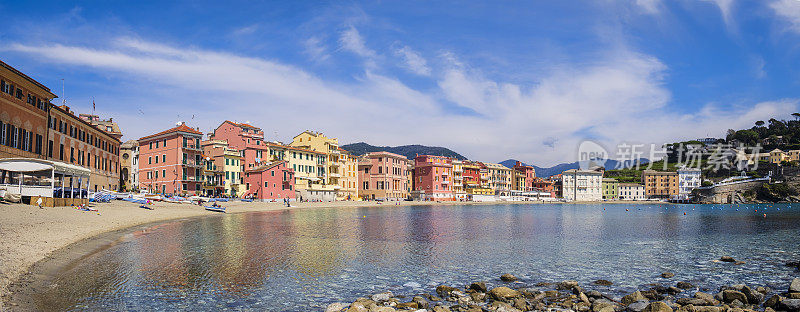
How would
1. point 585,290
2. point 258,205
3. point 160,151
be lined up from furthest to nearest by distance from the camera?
point 160,151, point 258,205, point 585,290

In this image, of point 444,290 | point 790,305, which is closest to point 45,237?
point 444,290

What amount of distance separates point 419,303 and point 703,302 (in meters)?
8.60

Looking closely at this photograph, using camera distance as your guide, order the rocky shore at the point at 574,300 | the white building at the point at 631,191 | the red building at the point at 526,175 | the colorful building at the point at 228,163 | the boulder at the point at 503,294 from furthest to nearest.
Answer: the white building at the point at 631,191
the red building at the point at 526,175
the colorful building at the point at 228,163
the boulder at the point at 503,294
the rocky shore at the point at 574,300

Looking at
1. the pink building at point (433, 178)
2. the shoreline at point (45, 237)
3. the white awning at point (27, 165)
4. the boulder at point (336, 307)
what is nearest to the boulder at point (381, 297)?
the boulder at point (336, 307)

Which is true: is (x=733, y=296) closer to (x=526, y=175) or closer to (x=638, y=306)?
(x=638, y=306)

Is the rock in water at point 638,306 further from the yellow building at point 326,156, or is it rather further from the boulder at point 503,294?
the yellow building at point 326,156

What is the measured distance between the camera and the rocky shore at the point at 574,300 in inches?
528

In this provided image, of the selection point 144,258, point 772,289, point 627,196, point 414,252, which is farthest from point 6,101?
point 627,196

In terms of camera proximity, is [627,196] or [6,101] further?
[627,196]

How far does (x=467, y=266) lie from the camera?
21922 millimetres

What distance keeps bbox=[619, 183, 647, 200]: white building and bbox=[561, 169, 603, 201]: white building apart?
13.0 meters

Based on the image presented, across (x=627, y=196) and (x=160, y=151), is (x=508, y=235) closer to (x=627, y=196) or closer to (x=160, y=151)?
(x=160, y=151)

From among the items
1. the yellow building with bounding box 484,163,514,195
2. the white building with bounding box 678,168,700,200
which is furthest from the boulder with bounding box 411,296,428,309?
the white building with bounding box 678,168,700,200

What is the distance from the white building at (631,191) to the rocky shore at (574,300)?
19620cm
